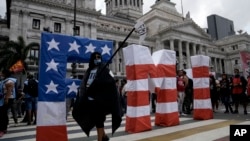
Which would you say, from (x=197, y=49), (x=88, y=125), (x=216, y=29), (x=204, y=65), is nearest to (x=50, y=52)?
(x=88, y=125)

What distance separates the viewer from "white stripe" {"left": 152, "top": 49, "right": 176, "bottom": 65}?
6.87m

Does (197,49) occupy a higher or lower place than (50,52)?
higher

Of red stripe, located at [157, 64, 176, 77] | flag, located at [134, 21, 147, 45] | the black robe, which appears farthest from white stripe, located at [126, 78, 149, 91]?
the black robe

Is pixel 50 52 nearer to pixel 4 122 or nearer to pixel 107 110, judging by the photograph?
pixel 107 110

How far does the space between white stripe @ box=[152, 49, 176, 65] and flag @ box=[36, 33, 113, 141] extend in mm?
2473

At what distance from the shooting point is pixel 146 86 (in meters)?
→ 6.24

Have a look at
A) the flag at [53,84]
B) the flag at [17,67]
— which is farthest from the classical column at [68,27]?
the flag at [53,84]

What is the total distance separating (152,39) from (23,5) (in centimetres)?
2860

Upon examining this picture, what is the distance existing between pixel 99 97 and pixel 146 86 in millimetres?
2396

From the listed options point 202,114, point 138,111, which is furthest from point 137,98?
point 202,114

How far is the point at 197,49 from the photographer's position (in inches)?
2264

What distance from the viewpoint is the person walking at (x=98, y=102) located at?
4105 mm

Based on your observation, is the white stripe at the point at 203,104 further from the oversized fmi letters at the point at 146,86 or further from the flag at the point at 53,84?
the flag at the point at 53,84

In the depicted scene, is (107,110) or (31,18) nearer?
(107,110)
